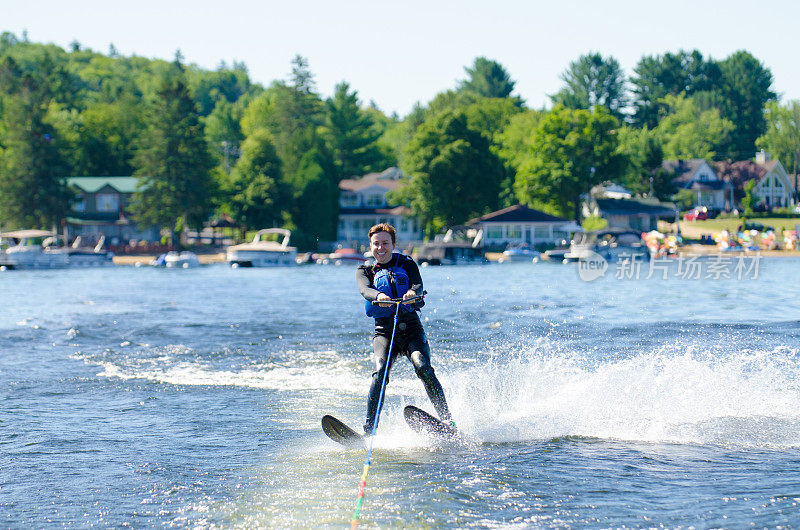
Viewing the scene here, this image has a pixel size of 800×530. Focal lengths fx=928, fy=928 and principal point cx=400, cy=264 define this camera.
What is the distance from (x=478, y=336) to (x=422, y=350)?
10651 millimetres

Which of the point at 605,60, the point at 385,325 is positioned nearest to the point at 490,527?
the point at 385,325

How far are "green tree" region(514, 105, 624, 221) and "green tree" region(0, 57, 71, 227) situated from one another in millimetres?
42624

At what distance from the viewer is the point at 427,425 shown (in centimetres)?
927

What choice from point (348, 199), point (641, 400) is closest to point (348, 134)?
point (348, 199)

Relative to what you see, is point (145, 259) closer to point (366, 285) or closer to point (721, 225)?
point (721, 225)

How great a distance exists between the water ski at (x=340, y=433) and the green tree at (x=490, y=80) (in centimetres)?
13346

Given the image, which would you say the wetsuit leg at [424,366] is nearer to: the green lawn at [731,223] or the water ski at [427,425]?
the water ski at [427,425]

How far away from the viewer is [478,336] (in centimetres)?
1969

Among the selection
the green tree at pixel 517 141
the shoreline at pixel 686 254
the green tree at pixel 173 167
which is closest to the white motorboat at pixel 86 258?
the shoreline at pixel 686 254

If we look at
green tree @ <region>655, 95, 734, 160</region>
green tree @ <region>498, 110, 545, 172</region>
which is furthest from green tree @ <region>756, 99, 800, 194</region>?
green tree @ <region>498, 110, 545, 172</region>

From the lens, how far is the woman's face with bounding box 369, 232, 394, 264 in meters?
8.90

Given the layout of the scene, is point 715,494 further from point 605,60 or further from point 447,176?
point 605,60

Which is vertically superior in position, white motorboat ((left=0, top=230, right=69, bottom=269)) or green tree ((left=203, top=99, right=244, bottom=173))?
green tree ((left=203, top=99, right=244, bottom=173))

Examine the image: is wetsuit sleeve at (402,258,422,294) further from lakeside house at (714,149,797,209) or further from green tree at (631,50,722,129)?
green tree at (631,50,722,129)
